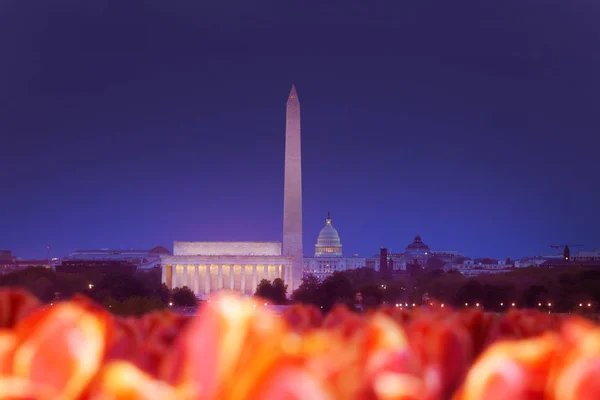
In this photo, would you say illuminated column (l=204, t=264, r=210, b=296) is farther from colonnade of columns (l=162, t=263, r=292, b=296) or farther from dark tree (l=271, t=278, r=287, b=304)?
dark tree (l=271, t=278, r=287, b=304)

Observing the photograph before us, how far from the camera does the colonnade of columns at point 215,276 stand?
101188 millimetres

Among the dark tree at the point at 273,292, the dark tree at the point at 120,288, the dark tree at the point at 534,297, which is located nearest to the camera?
the dark tree at the point at 534,297

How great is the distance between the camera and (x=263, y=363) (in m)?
3.68

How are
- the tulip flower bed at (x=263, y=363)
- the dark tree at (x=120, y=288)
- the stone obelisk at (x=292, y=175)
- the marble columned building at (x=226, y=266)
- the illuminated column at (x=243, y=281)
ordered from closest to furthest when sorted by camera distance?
the tulip flower bed at (x=263, y=363)
the dark tree at (x=120, y=288)
the stone obelisk at (x=292, y=175)
the marble columned building at (x=226, y=266)
the illuminated column at (x=243, y=281)

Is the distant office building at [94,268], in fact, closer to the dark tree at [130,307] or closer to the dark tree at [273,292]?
the dark tree at [273,292]

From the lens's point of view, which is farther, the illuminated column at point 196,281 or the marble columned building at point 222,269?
the marble columned building at point 222,269

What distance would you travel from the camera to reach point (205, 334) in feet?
14.6

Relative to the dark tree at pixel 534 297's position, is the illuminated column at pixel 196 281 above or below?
above

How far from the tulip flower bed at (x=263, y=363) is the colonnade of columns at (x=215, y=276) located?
9571 centimetres

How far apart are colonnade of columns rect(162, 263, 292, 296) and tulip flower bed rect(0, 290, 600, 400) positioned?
9571 cm

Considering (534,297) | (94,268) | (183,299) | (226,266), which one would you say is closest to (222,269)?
(226,266)

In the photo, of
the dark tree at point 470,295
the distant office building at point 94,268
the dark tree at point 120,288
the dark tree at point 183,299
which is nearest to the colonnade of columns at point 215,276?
the distant office building at point 94,268

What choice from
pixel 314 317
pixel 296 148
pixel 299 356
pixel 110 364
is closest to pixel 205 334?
pixel 110 364

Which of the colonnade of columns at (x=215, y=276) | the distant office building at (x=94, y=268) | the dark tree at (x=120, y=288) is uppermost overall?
the distant office building at (x=94, y=268)
